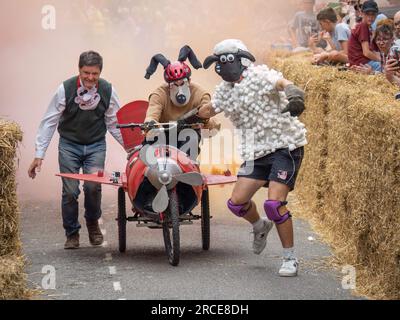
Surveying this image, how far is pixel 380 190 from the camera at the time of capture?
918 centimetres

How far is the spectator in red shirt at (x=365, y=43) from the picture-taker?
13922 mm

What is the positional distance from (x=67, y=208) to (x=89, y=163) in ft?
1.63

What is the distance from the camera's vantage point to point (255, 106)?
986 centimetres

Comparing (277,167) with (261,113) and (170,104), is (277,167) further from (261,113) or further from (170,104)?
(170,104)

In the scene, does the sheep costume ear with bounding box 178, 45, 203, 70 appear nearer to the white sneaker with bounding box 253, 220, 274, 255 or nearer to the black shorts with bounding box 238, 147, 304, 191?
the black shorts with bounding box 238, 147, 304, 191

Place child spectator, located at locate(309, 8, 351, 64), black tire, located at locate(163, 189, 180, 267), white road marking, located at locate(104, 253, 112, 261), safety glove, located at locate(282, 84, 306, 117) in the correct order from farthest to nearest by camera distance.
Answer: child spectator, located at locate(309, 8, 351, 64)
white road marking, located at locate(104, 253, 112, 261)
black tire, located at locate(163, 189, 180, 267)
safety glove, located at locate(282, 84, 306, 117)

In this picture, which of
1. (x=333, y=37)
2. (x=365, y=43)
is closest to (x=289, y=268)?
(x=365, y=43)

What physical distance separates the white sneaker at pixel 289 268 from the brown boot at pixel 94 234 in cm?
232

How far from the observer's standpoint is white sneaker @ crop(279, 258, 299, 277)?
32.3 feet

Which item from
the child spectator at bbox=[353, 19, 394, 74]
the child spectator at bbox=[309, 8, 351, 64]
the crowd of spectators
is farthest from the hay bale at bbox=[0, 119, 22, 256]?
the child spectator at bbox=[309, 8, 351, 64]

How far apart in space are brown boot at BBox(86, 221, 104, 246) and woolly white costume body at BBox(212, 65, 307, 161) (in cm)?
215

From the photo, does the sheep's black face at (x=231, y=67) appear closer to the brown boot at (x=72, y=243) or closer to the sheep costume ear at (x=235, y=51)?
the sheep costume ear at (x=235, y=51)

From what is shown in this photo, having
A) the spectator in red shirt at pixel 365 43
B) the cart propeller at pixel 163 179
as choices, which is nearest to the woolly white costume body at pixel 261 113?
the cart propeller at pixel 163 179

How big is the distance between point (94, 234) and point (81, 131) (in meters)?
1.04
